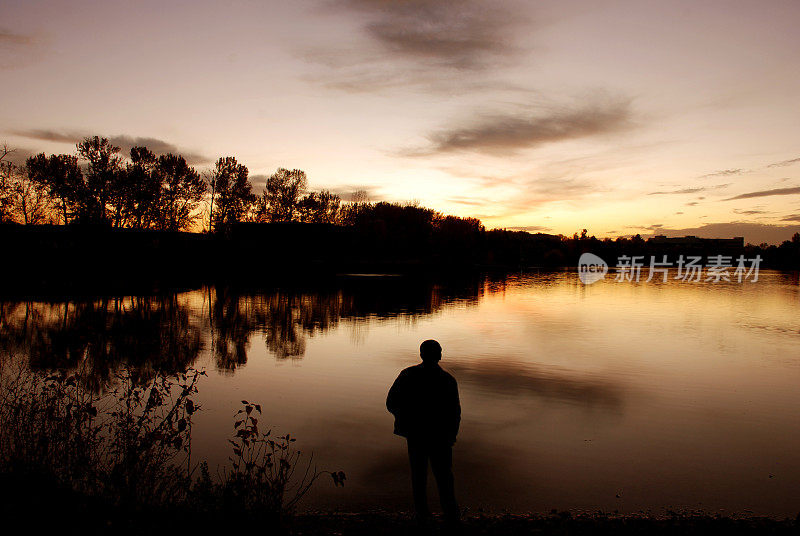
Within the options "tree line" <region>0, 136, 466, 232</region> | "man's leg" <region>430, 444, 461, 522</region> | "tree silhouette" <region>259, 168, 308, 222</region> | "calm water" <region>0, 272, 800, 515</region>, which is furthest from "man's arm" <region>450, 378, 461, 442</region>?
"tree silhouette" <region>259, 168, 308, 222</region>

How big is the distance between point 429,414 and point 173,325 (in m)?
26.1

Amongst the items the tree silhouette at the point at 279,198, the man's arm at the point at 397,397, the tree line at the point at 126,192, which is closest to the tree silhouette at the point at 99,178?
the tree line at the point at 126,192

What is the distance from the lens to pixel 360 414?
15039 millimetres

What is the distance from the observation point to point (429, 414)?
22.6 feet

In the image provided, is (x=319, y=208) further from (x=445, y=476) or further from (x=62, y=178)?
(x=445, y=476)

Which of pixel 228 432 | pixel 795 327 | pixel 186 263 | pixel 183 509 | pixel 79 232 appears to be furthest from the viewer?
pixel 186 263

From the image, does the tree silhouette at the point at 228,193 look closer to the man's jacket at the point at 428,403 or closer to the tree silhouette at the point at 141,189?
the tree silhouette at the point at 141,189

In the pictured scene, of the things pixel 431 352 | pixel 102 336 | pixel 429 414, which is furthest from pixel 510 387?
pixel 102 336

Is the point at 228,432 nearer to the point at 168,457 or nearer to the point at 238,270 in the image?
the point at 168,457

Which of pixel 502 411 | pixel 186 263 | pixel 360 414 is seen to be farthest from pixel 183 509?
pixel 186 263

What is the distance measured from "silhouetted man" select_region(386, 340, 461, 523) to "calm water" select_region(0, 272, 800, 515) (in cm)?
291

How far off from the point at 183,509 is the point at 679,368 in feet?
67.6

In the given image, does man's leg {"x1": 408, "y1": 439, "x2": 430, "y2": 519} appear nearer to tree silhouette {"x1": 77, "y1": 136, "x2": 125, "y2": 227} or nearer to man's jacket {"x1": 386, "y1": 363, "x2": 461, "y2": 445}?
man's jacket {"x1": 386, "y1": 363, "x2": 461, "y2": 445}

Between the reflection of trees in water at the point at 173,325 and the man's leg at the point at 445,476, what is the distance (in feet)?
21.7
